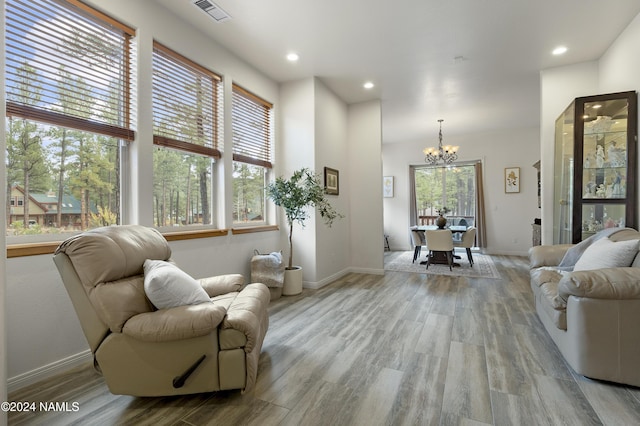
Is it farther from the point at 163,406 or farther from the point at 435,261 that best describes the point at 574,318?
the point at 435,261

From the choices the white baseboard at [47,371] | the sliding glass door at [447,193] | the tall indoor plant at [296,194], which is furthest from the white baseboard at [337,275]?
the sliding glass door at [447,193]

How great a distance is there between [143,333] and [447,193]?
7.97m

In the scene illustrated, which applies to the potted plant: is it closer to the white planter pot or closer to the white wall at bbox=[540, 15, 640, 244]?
the white planter pot

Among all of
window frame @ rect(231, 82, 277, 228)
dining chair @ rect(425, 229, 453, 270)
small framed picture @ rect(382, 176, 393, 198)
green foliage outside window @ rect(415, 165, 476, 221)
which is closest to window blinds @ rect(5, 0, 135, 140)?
window frame @ rect(231, 82, 277, 228)

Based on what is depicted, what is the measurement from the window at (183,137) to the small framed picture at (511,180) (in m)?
6.81

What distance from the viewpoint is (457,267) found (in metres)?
5.77

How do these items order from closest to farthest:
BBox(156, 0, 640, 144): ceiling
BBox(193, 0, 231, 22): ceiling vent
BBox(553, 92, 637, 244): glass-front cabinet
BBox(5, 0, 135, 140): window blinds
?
BBox(5, 0, 135, 140): window blinds
BBox(193, 0, 231, 22): ceiling vent
BBox(156, 0, 640, 144): ceiling
BBox(553, 92, 637, 244): glass-front cabinet

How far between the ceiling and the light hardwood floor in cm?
304

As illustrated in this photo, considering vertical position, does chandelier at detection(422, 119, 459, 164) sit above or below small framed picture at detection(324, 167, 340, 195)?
above

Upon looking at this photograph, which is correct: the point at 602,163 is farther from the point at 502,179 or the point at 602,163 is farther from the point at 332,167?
the point at 502,179

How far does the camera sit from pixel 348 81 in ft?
15.1

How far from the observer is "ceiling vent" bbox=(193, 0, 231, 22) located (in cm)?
281

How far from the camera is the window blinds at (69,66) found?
203 cm

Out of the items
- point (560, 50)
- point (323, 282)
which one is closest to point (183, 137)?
point (323, 282)
